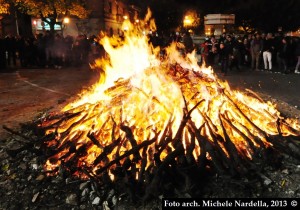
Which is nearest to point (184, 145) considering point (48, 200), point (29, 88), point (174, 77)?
point (174, 77)

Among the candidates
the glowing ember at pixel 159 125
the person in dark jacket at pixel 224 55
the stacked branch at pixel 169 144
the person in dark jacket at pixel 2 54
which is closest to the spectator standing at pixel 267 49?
the person in dark jacket at pixel 224 55

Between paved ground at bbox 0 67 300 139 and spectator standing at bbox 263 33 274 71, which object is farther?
spectator standing at bbox 263 33 274 71

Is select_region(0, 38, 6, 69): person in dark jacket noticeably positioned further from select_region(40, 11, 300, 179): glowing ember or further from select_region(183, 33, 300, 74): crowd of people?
select_region(40, 11, 300, 179): glowing ember

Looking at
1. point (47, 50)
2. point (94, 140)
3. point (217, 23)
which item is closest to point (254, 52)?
point (217, 23)

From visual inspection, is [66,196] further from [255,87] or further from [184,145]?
[255,87]

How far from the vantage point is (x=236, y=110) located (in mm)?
5746

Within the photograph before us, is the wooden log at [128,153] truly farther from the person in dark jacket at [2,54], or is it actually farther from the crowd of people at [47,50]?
the person in dark jacket at [2,54]

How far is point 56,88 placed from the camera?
12.6m

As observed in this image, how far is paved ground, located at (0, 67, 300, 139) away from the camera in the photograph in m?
8.74

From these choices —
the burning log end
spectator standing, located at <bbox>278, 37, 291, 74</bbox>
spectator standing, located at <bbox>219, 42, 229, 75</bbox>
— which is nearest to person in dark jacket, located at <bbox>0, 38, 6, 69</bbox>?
spectator standing, located at <bbox>219, 42, 229, 75</bbox>

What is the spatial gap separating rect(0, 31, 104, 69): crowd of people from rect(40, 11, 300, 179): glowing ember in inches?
539

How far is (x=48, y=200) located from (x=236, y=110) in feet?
11.2

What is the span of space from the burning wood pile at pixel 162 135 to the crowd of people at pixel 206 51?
431 inches

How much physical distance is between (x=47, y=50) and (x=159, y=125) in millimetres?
15768
